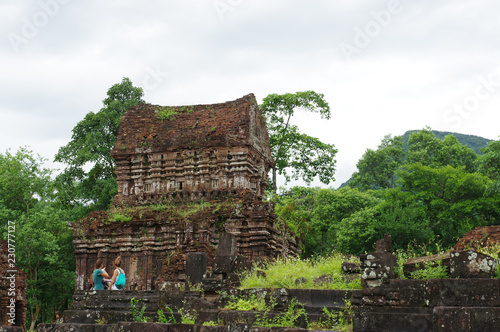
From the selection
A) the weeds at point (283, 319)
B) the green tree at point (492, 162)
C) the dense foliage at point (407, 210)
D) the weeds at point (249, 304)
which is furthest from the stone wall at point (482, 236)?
the green tree at point (492, 162)

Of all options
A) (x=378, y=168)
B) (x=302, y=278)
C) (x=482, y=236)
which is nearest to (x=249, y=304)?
(x=302, y=278)

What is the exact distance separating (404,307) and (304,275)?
128 inches

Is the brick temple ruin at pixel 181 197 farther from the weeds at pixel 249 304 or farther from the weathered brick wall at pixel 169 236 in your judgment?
the weeds at pixel 249 304

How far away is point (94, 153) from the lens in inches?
1278

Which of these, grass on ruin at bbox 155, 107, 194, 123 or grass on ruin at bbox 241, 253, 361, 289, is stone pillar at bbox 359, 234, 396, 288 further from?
grass on ruin at bbox 155, 107, 194, 123

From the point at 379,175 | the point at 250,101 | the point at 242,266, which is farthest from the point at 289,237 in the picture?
the point at 379,175

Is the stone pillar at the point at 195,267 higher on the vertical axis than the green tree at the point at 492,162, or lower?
lower

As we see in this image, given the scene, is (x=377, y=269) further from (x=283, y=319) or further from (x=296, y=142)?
(x=296, y=142)

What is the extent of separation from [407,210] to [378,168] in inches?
854

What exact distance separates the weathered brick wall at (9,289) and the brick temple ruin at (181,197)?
2621 millimetres

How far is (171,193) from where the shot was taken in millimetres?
22969

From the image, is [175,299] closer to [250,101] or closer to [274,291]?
[274,291]

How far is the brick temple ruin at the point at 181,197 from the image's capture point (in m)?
20.5

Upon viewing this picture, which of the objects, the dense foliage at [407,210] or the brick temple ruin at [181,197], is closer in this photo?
the brick temple ruin at [181,197]
